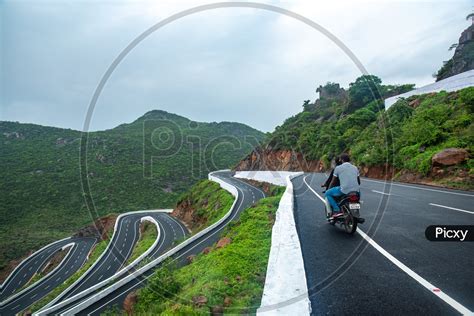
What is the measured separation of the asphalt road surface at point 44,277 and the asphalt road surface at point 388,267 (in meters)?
40.1

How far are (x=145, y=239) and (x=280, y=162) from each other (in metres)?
27.8

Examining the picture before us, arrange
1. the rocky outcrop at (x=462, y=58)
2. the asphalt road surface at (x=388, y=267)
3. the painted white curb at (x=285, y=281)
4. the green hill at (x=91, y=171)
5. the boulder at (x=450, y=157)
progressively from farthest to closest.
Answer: the green hill at (x=91, y=171), the rocky outcrop at (x=462, y=58), the boulder at (x=450, y=157), the asphalt road surface at (x=388, y=267), the painted white curb at (x=285, y=281)

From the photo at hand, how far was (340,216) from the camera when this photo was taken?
6809 millimetres

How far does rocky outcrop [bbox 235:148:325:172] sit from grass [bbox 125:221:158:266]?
24.9m

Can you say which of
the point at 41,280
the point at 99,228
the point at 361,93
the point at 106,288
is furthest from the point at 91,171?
the point at 361,93

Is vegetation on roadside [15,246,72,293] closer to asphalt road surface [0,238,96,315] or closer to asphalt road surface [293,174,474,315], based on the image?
asphalt road surface [0,238,96,315]

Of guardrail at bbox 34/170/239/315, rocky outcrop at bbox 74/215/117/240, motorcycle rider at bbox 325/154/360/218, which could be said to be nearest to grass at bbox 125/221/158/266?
rocky outcrop at bbox 74/215/117/240

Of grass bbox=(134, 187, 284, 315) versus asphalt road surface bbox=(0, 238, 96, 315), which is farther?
asphalt road surface bbox=(0, 238, 96, 315)

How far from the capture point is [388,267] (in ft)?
14.3

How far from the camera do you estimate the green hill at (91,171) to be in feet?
186

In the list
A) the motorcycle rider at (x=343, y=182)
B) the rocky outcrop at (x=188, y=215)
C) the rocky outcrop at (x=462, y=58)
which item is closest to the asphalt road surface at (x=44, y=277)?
the rocky outcrop at (x=188, y=215)

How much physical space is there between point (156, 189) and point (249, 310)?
7281 cm

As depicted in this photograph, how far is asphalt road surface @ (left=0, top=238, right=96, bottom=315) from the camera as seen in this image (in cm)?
3372

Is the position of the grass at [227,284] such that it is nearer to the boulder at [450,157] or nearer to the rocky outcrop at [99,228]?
the boulder at [450,157]
